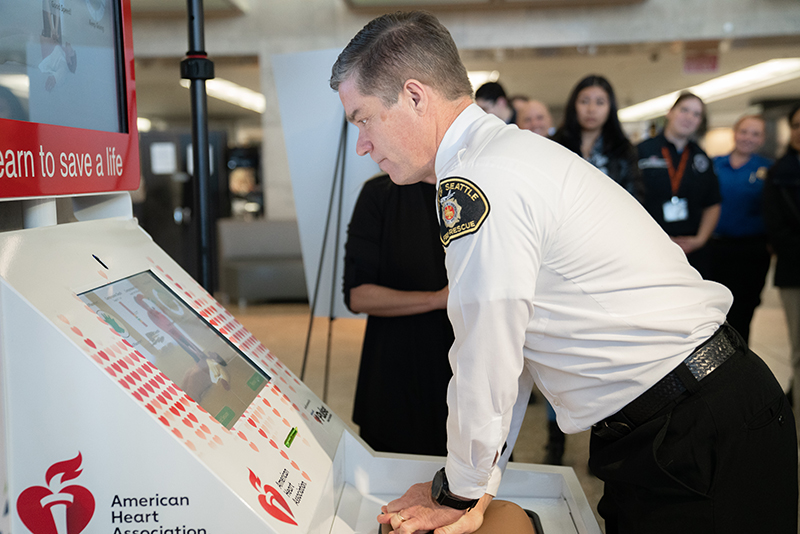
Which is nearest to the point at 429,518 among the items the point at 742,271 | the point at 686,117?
the point at 686,117

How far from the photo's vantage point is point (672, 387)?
2.73ft

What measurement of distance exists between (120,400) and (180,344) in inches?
8.3

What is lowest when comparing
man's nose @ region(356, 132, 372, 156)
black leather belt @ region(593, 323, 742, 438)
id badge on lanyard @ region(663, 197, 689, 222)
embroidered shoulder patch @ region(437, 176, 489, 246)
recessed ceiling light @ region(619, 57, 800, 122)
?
black leather belt @ region(593, 323, 742, 438)

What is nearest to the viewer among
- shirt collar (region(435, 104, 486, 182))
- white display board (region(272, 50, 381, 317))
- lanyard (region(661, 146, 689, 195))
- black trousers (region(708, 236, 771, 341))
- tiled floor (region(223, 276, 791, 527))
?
shirt collar (region(435, 104, 486, 182))

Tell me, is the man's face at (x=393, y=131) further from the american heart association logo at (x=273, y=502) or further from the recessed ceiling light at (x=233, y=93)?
the recessed ceiling light at (x=233, y=93)

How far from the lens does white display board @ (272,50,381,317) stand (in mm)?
1739

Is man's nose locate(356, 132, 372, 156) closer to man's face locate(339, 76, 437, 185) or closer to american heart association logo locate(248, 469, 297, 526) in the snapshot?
man's face locate(339, 76, 437, 185)

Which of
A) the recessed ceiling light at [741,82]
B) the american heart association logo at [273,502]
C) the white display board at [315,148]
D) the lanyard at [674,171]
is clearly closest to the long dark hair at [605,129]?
the lanyard at [674,171]

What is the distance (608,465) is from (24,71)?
920 millimetres

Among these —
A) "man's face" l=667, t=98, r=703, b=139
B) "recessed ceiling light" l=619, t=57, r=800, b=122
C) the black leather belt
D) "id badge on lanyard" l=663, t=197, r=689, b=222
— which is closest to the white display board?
the black leather belt

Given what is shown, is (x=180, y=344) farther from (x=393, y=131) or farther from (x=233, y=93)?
(x=233, y=93)

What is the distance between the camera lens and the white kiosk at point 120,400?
2.06 ft

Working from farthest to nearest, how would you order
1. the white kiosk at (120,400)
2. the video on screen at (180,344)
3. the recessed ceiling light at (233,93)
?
the recessed ceiling light at (233,93)
the video on screen at (180,344)
the white kiosk at (120,400)

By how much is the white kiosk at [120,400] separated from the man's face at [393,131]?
375 mm
